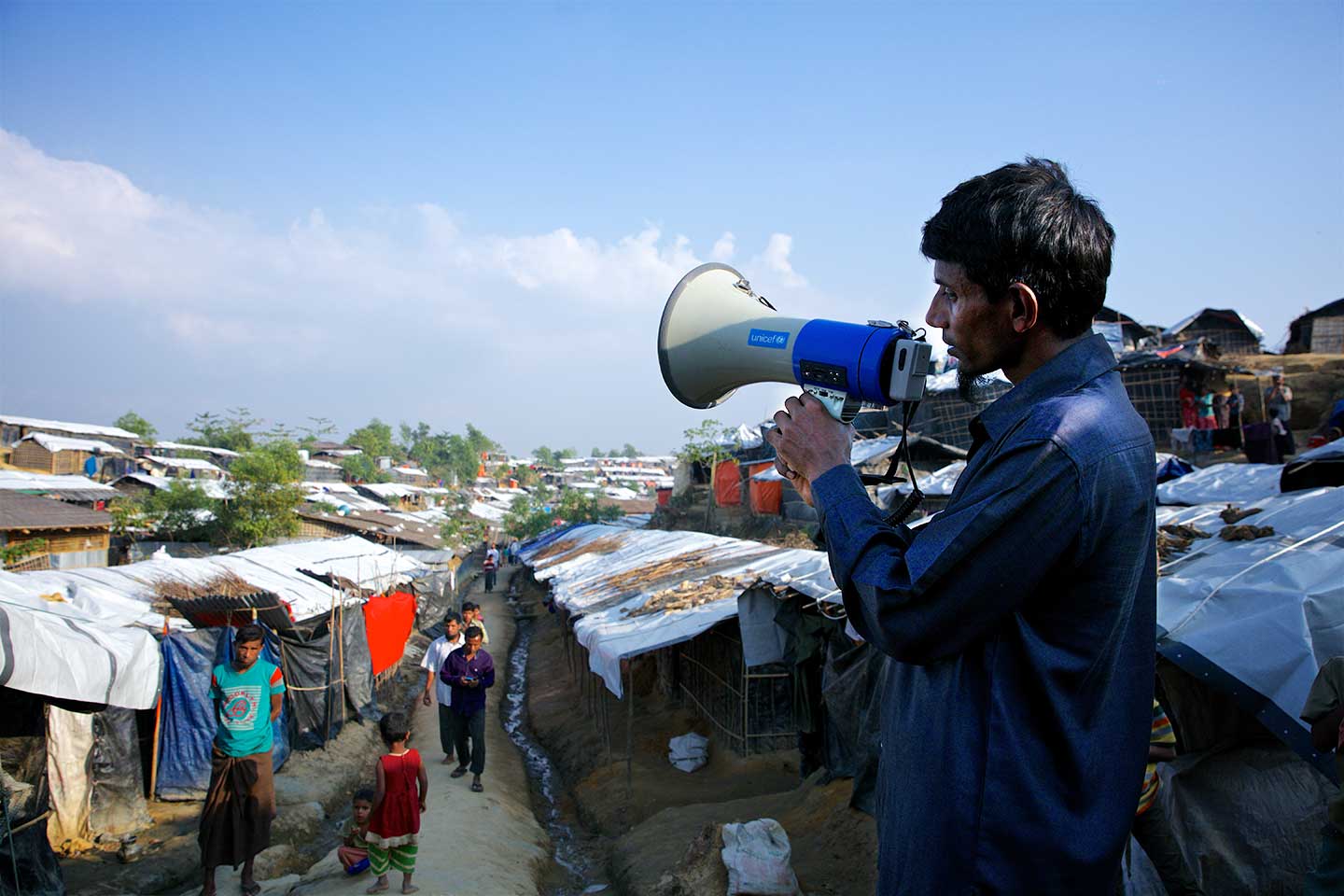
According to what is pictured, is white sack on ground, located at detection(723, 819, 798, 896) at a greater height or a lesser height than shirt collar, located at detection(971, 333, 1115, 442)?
lesser

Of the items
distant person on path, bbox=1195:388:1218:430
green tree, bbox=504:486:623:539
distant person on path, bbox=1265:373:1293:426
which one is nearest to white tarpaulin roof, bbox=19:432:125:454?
green tree, bbox=504:486:623:539

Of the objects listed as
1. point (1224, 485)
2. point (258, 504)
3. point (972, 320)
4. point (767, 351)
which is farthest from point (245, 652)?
point (258, 504)

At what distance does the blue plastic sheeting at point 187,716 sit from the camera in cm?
793

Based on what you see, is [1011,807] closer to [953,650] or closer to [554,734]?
[953,650]

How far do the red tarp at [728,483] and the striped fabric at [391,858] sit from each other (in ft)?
63.0

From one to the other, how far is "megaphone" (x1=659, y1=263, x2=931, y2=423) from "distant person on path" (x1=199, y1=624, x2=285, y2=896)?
4.82 metres

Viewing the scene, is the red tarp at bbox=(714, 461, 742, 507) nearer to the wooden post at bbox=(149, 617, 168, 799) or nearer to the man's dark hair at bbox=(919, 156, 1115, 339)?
the wooden post at bbox=(149, 617, 168, 799)

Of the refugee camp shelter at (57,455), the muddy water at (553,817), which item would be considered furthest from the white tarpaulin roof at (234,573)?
the refugee camp shelter at (57,455)

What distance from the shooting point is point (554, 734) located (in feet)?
40.6

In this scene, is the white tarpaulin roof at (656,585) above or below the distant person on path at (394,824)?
above

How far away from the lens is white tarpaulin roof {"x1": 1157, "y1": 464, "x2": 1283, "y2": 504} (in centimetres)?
924

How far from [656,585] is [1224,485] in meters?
6.80

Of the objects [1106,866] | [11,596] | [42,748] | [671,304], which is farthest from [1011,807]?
[11,596]

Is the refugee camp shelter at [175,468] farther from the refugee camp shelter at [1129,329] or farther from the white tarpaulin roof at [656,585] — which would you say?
the refugee camp shelter at [1129,329]
